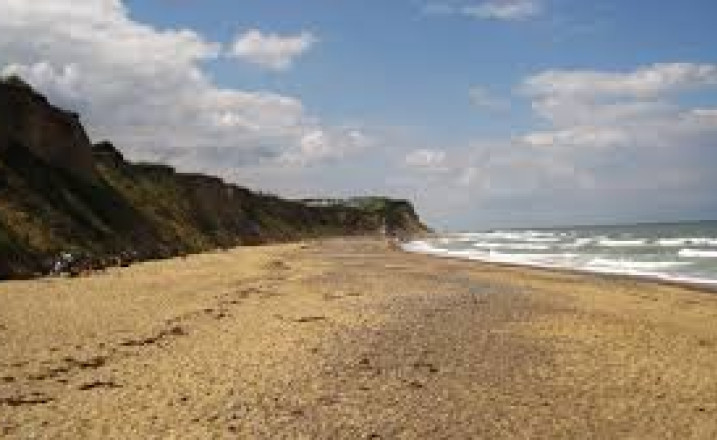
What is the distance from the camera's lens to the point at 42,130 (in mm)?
55906

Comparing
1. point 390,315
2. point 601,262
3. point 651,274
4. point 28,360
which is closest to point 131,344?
point 28,360

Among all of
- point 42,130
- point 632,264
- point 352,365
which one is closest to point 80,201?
point 42,130

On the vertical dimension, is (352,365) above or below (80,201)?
below

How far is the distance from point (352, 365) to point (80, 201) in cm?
4028

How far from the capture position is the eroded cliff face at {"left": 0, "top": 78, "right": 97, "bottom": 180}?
53.0 meters

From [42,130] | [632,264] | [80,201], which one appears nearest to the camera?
[80,201]

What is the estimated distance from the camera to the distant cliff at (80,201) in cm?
4188

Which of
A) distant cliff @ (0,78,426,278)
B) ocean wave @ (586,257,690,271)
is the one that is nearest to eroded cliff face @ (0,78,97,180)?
distant cliff @ (0,78,426,278)

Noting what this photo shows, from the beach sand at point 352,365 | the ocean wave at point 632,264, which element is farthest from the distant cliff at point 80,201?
the ocean wave at point 632,264

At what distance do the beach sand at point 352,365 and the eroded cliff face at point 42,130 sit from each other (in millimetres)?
27195

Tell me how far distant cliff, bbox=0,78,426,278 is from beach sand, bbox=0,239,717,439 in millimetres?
13874

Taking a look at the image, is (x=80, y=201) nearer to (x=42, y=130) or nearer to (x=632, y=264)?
(x=42, y=130)

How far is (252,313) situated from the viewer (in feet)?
75.7

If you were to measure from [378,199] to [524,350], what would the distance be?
17587 centimetres
